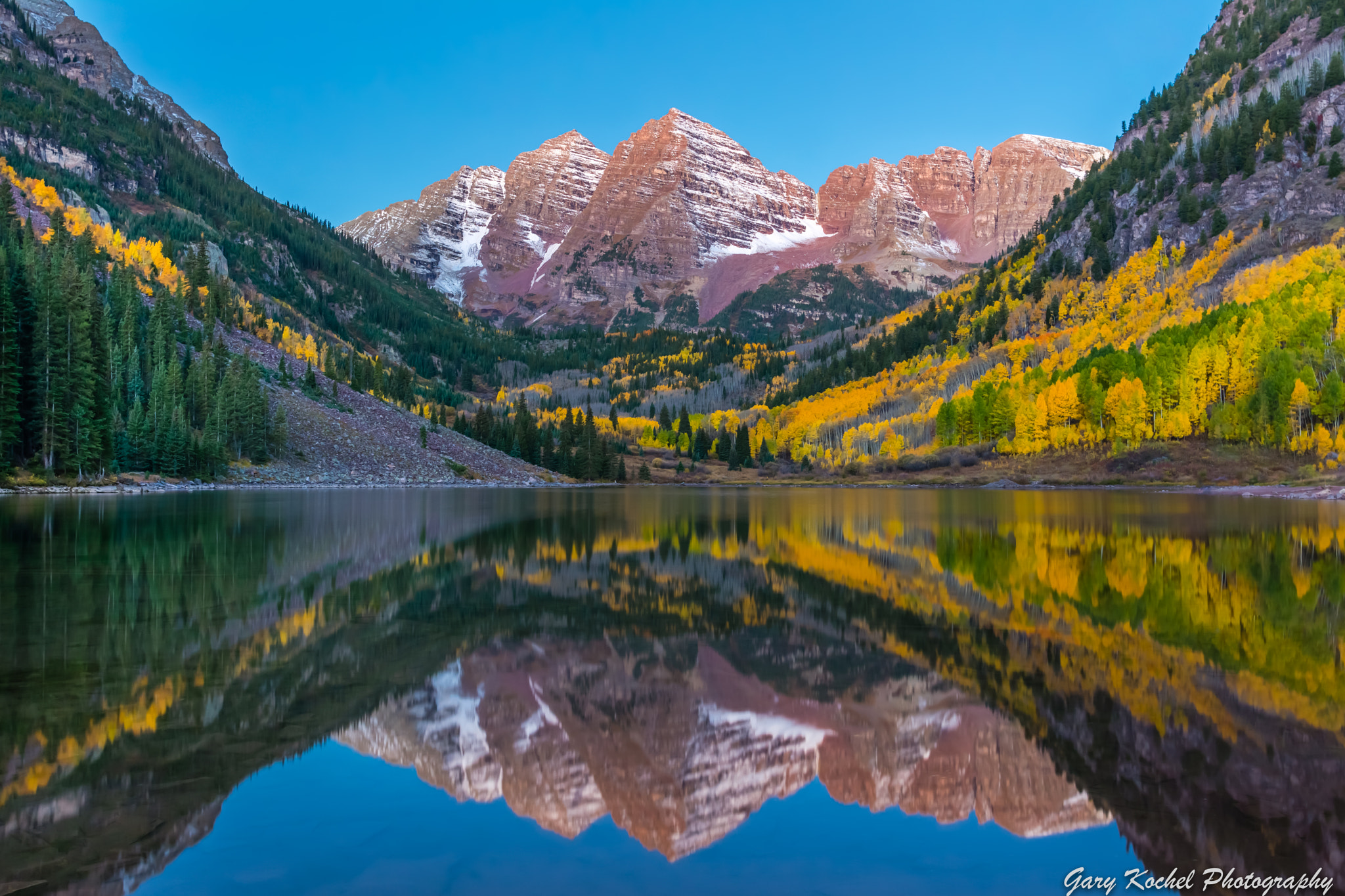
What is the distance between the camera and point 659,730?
1001 cm

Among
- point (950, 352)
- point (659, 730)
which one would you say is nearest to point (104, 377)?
point (659, 730)

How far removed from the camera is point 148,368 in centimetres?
9044

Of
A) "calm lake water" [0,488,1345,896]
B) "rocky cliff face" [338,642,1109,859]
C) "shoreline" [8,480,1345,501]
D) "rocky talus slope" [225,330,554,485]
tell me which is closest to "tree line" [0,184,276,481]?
"shoreline" [8,480,1345,501]

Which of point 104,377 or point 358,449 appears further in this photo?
point 358,449

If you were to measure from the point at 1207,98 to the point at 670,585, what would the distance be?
20470 centimetres

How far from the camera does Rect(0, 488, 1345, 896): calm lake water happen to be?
6613 mm

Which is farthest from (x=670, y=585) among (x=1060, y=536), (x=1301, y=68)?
(x=1301, y=68)

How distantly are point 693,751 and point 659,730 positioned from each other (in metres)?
0.79

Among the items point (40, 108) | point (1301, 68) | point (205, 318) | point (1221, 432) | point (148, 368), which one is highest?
point (40, 108)

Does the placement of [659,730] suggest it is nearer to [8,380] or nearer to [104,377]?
[8,380]

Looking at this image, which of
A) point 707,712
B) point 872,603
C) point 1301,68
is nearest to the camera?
point 707,712

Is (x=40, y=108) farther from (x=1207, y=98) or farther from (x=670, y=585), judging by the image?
(x=1207, y=98)

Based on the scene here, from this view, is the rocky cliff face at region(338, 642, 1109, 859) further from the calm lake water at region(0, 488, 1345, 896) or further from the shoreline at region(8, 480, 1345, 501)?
the shoreline at region(8, 480, 1345, 501)

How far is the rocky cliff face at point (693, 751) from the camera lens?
7.77 meters
